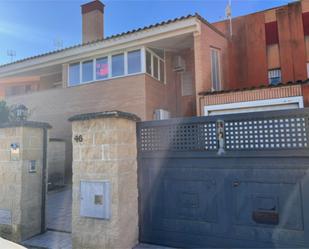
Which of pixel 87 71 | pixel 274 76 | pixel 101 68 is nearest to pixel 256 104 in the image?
pixel 274 76

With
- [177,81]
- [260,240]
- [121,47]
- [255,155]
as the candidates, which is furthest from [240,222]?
[177,81]

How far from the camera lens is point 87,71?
11.3 metres

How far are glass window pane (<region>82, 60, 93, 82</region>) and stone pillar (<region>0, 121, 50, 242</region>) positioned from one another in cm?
577

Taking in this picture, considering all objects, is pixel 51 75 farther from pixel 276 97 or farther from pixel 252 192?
pixel 252 192

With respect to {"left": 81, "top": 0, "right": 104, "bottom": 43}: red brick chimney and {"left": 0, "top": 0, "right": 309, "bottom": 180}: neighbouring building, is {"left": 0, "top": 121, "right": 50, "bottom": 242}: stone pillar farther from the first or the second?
{"left": 81, "top": 0, "right": 104, "bottom": 43}: red brick chimney

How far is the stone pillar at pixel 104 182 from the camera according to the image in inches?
175

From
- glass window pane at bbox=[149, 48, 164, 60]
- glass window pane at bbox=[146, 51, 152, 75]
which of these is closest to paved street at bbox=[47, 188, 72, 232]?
glass window pane at bbox=[146, 51, 152, 75]

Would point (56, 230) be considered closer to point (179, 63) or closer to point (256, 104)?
point (256, 104)

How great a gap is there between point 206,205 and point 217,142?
3.62 ft

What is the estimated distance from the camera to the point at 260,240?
13.5 ft

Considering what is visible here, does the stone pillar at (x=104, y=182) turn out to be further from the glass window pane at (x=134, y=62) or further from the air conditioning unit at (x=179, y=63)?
the air conditioning unit at (x=179, y=63)

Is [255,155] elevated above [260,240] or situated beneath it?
elevated above

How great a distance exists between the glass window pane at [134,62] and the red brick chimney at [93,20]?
4219 millimetres

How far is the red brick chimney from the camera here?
45.1 ft
